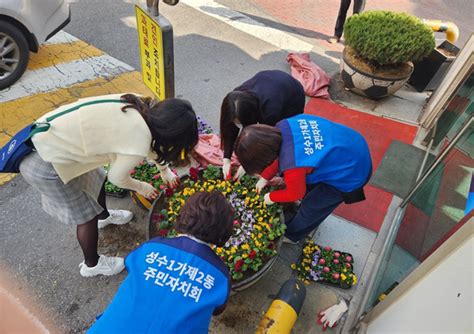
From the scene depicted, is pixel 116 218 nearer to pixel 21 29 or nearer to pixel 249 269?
pixel 249 269

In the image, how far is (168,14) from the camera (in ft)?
19.7

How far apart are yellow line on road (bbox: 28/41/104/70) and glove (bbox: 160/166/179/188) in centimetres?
302

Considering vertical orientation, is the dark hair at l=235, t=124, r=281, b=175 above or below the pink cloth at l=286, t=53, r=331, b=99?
above

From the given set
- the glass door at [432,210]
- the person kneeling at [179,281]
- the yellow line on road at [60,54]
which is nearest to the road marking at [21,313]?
the person kneeling at [179,281]

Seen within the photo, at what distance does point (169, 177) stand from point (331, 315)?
1.62 metres

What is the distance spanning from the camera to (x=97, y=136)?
1848mm

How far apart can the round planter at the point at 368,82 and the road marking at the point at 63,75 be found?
9.85ft

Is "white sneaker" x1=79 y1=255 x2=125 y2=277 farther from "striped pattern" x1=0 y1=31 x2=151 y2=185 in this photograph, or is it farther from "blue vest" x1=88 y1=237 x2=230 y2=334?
"striped pattern" x1=0 y1=31 x2=151 y2=185

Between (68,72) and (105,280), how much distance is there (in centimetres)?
304

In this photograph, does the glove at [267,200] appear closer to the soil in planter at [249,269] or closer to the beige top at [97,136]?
the soil in planter at [249,269]

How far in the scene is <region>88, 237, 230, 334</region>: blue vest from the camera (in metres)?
1.39

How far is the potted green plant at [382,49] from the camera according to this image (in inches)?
166

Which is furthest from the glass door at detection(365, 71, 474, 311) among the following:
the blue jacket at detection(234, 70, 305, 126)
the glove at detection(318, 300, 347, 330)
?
the blue jacket at detection(234, 70, 305, 126)

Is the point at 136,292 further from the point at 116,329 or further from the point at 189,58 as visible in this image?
the point at 189,58
